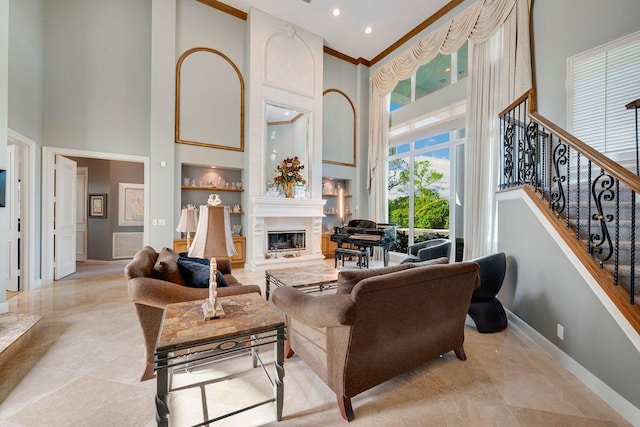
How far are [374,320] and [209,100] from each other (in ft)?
18.9

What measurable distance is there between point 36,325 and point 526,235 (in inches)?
204

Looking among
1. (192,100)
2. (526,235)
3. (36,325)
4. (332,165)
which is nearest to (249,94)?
(192,100)

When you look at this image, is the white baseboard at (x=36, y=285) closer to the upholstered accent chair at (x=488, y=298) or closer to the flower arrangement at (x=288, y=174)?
the flower arrangement at (x=288, y=174)

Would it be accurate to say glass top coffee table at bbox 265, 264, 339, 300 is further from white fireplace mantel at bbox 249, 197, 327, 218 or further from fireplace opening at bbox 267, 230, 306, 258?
fireplace opening at bbox 267, 230, 306, 258

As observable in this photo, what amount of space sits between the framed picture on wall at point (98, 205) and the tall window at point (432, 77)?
25.0 ft

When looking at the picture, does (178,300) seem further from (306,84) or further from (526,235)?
(306,84)

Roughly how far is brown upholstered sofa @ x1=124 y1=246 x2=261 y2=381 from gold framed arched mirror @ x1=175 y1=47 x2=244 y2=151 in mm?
4009

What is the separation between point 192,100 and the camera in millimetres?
5512

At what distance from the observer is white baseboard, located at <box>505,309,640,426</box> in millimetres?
1665

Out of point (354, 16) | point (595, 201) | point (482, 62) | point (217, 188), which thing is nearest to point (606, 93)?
point (482, 62)

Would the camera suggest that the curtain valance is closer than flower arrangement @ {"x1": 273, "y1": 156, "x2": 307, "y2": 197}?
Yes

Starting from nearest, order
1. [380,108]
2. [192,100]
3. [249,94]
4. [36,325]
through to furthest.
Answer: [36,325] → [192,100] → [249,94] → [380,108]

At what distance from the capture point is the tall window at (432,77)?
18.0 feet

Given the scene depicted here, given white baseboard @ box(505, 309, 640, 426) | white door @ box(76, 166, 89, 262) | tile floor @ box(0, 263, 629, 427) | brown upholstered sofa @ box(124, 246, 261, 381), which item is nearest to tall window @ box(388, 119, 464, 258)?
white baseboard @ box(505, 309, 640, 426)
